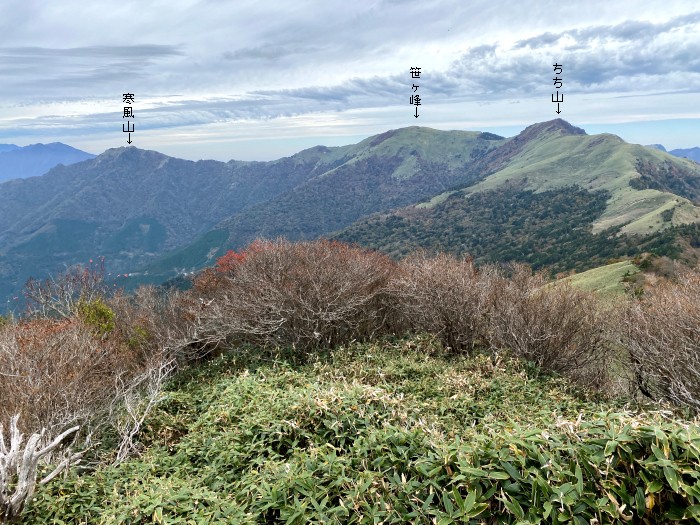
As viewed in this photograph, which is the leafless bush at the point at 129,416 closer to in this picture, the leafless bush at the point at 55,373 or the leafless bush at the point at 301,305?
the leafless bush at the point at 55,373

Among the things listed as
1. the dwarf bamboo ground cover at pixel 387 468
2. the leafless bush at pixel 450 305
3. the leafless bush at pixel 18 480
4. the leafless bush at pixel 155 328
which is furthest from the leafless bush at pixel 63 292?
the leafless bush at pixel 18 480

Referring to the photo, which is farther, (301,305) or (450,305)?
(450,305)

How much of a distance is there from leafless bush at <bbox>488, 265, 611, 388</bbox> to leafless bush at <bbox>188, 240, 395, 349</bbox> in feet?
15.9

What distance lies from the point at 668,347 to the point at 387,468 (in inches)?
451

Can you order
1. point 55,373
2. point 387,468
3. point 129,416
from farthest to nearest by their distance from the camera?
point 55,373 → point 129,416 → point 387,468

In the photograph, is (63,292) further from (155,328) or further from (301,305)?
(301,305)

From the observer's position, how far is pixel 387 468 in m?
5.04

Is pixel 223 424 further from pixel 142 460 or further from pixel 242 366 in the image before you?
pixel 242 366

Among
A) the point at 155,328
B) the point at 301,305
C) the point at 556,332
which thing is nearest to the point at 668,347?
the point at 556,332

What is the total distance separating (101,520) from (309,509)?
2.83 metres

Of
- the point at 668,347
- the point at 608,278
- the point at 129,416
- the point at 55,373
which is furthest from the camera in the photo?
the point at 608,278

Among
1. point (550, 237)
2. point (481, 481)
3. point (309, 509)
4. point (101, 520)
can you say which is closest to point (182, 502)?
point (101, 520)

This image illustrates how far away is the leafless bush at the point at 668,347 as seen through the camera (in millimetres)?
11820

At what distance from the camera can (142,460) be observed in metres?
8.23
